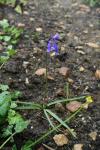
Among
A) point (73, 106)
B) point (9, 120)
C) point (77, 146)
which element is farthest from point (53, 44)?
point (77, 146)

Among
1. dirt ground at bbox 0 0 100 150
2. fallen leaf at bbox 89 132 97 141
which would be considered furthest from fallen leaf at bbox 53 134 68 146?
fallen leaf at bbox 89 132 97 141

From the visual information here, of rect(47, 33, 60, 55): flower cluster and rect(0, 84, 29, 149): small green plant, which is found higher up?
rect(47, 33, 60, 55): flower cluster

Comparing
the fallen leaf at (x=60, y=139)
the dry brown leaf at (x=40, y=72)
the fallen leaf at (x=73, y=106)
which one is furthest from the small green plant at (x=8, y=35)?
the fallen leaf at (x=60, y=139)

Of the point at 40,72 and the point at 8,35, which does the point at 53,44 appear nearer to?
the point at 40,72

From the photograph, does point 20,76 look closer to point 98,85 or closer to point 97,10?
point 98,85

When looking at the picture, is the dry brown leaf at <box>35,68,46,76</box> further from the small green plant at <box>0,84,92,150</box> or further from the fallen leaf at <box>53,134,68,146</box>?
the fallen leaf at <box>53,134,68,146</box>

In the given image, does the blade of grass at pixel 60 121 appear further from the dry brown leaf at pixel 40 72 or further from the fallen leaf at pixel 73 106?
the dry brown leaf at pixel 40 72
